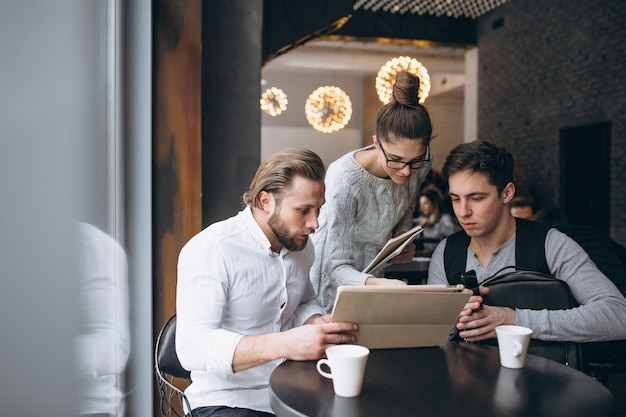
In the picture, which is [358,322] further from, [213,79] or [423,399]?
[213,79]

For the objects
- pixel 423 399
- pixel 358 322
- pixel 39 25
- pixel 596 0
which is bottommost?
pixel 423 399

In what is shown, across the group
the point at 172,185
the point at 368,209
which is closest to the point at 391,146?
the point at 368,209

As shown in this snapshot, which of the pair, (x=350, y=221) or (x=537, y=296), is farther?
(x=350, y=221)

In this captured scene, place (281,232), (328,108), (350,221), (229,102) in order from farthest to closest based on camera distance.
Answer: (328,108) < (229,102) < (350,221) < (281,232)

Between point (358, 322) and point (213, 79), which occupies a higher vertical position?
point (213, 79)

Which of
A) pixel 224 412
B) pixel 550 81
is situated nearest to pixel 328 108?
pixel 550 81

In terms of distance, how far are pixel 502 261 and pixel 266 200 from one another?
77 cm

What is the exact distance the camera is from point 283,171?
65.4 inches

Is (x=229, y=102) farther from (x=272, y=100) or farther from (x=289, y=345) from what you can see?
(x=272, y=100)

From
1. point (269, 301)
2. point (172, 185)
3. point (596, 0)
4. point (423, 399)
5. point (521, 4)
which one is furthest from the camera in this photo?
point (521, 4)

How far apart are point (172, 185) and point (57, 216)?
2.28 ft

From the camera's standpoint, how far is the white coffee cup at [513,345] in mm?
1388

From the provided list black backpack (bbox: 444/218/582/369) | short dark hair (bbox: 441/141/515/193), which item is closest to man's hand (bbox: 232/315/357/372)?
black backpack (bbox: 444/218/582/369)

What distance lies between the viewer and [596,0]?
744 cm
